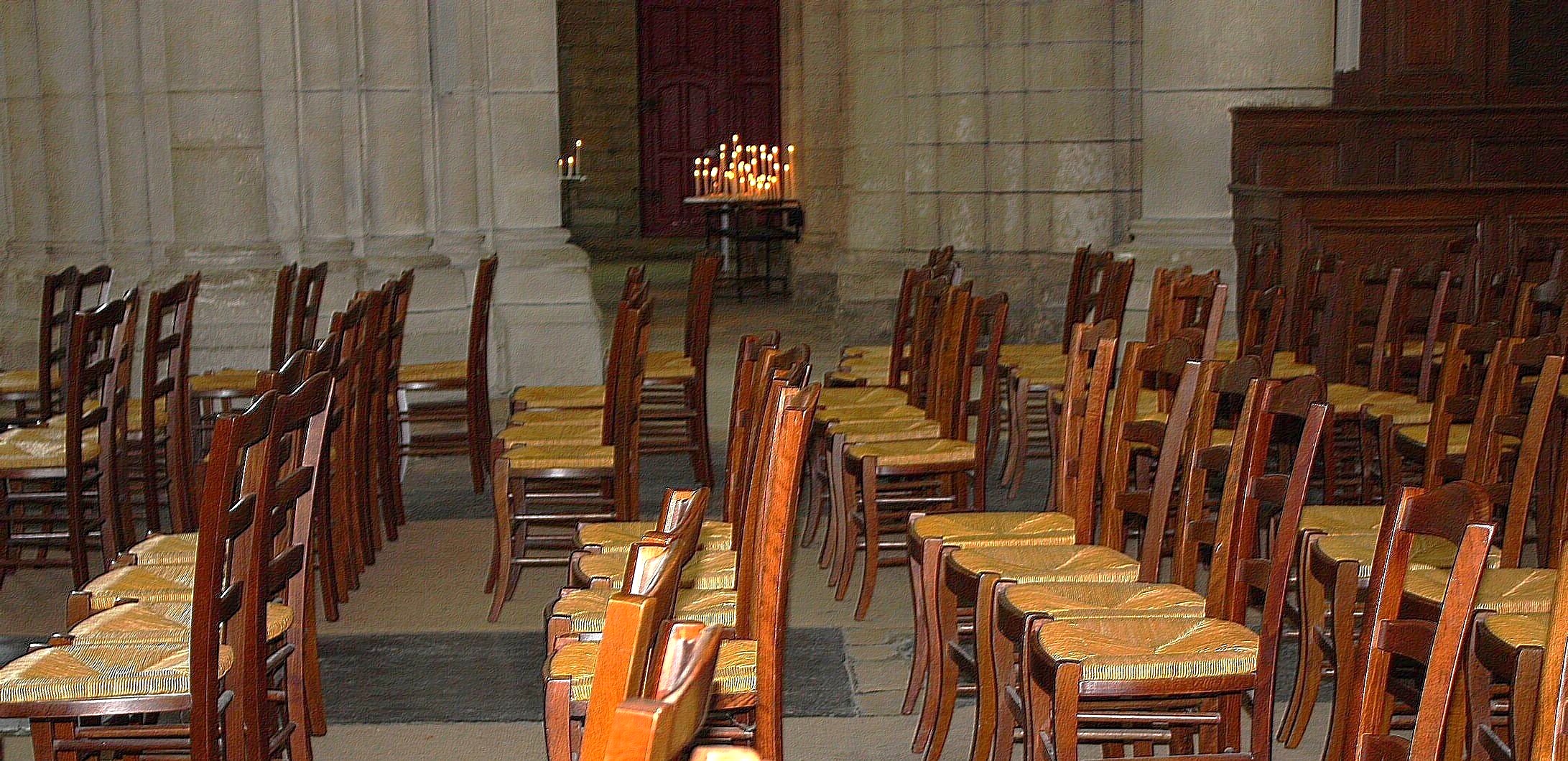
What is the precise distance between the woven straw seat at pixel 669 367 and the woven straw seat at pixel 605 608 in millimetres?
2869

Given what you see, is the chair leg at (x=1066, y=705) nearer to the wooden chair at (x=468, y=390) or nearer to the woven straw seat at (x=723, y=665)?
the woven straw seat at (x=723, y=665)

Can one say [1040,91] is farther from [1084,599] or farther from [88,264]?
[1084,599]

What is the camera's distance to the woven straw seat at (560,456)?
4734 millimetres

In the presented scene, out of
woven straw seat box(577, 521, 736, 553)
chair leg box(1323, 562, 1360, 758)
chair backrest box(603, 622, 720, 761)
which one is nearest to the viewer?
chair backrest box(603, 622, 720, 761)

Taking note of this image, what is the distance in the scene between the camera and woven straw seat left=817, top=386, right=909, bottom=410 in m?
5.65

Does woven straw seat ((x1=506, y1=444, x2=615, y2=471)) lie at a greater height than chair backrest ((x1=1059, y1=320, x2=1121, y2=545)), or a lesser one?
lesser

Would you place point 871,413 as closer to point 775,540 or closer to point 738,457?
point 738,457

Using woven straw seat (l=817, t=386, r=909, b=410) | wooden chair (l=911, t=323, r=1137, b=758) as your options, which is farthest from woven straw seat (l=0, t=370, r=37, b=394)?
wooden chair (l=911, t=323, r=1137, b=758)

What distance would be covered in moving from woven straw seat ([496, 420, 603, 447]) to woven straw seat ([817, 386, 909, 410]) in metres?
0.81

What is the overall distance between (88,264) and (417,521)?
2845 mm

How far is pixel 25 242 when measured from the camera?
8109 millimetres

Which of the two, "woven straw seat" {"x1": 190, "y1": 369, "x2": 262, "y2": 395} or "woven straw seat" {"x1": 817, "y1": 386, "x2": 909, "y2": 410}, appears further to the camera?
"woven straw seat" {"x1": 190, "y1": 369, "x2": 262, "y2": 395}

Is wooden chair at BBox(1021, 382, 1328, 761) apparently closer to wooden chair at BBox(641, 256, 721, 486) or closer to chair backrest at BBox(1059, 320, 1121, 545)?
chair backrest at BBox(1059, 320, 1121, 545)

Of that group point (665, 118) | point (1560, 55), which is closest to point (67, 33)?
point (1560, 55)
